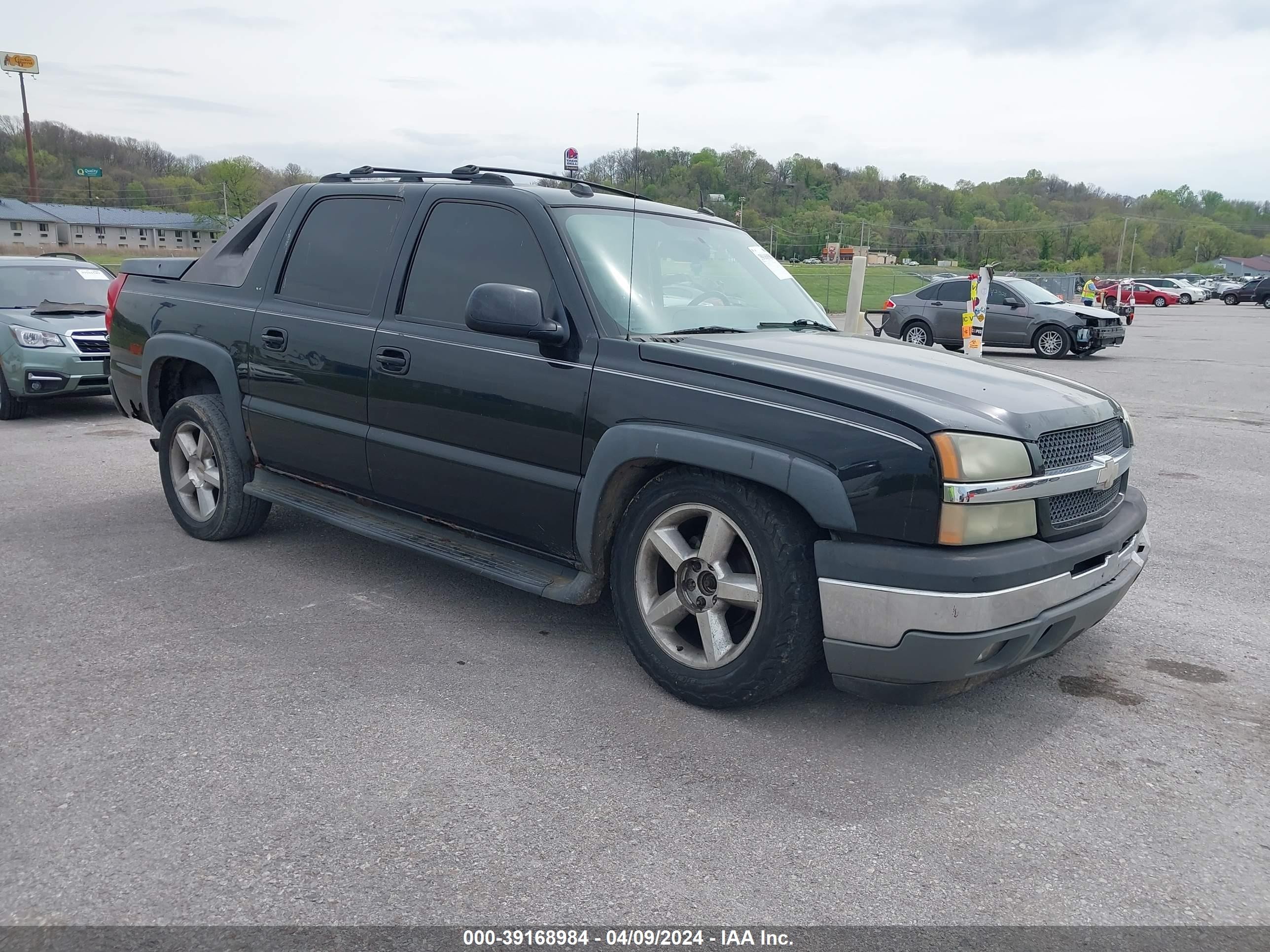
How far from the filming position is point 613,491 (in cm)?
378

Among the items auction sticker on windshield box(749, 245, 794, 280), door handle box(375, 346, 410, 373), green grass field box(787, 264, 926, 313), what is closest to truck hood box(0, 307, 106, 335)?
door handle box(375, 346, 410, 373)

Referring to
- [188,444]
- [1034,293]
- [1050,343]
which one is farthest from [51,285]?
[1034,293]

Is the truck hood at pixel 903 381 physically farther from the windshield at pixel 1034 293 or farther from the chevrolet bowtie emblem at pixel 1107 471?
the windshield at pixel 1034 293

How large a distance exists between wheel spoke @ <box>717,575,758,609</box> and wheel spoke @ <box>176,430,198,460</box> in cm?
345

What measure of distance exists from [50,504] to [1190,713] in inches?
254

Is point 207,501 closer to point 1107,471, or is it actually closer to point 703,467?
point 703,467

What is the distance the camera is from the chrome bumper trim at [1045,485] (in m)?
3.09

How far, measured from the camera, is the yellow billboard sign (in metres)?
59.7

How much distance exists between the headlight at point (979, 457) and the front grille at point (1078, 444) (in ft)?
0.49

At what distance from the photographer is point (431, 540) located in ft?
14.6

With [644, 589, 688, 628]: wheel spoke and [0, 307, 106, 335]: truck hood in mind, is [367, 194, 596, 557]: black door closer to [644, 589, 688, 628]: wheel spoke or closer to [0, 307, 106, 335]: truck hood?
[644, 589, 688, 628]: wheel spoke

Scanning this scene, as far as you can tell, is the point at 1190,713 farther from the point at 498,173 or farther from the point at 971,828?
the point at 498,173

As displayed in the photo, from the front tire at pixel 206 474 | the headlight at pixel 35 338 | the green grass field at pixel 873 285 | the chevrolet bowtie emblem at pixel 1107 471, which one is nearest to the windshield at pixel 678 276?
the chevrolet bowtie emblem at pixel 1107 471

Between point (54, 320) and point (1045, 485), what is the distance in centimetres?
1000
